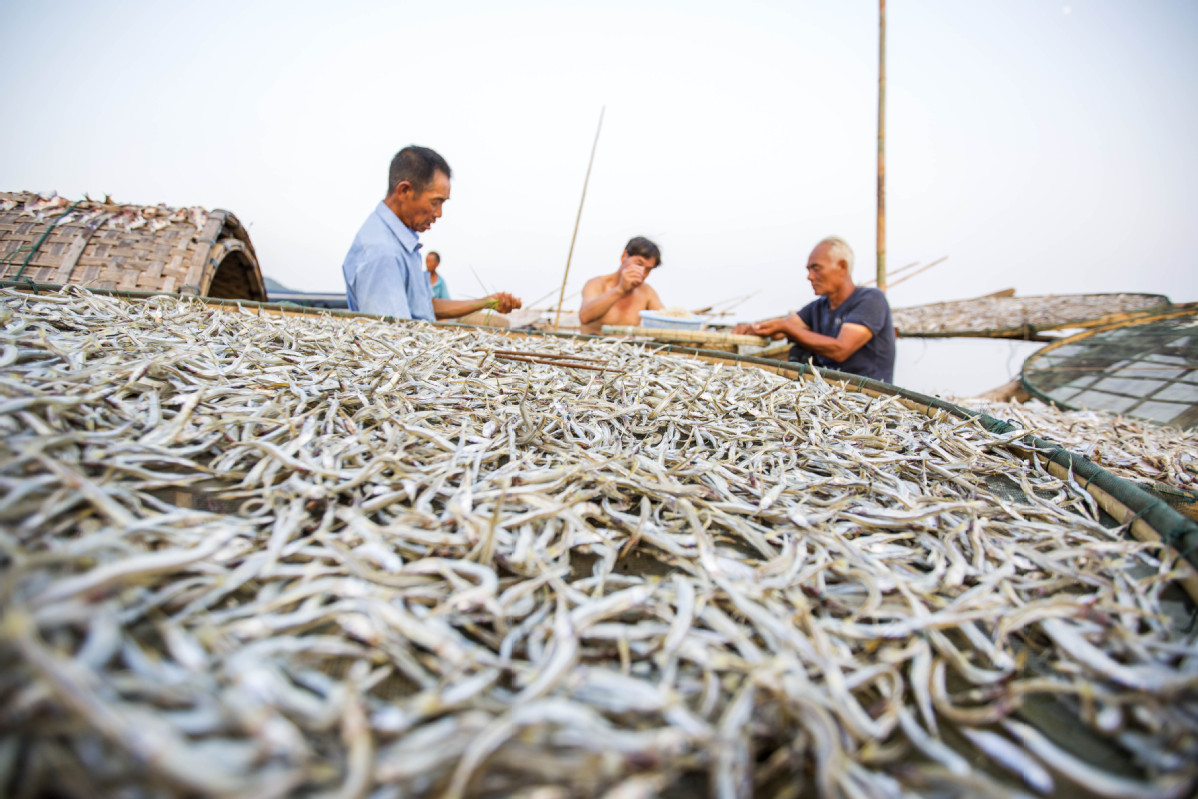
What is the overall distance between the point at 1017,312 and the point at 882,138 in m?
4.34

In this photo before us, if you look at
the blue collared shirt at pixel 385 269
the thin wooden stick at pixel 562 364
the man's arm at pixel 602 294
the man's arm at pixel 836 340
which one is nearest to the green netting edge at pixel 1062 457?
the thin wooden stick at pixel 562 364

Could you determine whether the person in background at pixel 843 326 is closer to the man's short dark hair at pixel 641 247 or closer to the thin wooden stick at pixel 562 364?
the man's short dark hair at pixel 641 247

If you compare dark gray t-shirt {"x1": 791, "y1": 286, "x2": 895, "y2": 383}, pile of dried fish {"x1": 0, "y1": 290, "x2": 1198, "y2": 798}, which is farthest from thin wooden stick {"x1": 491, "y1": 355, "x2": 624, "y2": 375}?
dark gray t-shirt {"x1": 791, "y1": 286, "x2": 895, "y2": 383}

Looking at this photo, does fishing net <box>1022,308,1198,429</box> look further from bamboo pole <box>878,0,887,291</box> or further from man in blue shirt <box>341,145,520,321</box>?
man in blue shirt <box>341,145,520,321</box>

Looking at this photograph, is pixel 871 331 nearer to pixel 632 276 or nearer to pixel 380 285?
pixel 632 276

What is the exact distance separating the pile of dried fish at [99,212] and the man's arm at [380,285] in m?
1.23

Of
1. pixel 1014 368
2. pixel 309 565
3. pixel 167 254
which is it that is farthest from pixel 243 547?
pixel 1014 368

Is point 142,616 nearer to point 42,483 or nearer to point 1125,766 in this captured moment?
point 42,483

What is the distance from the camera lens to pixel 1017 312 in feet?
25.6

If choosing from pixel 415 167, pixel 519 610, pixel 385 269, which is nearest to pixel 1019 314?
pixel 415 167

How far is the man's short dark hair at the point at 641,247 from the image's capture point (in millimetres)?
4402

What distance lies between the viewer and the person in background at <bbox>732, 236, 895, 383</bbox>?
9.93ft

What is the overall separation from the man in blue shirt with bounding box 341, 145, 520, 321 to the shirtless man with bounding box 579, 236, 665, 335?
1.17m

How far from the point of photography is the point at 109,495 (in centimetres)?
54
